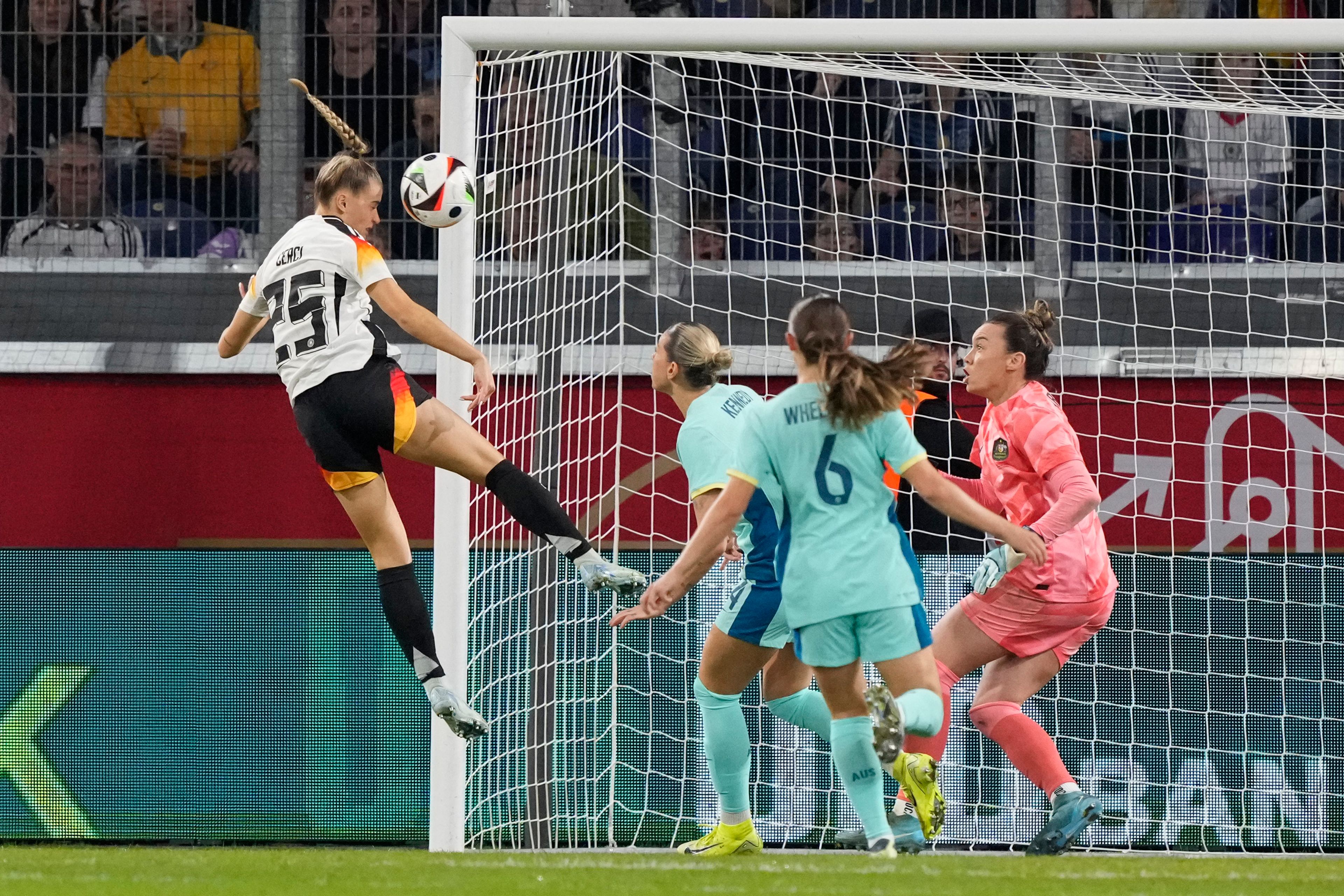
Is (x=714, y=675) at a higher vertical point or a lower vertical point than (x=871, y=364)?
lower

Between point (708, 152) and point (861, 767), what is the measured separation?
4724 mm

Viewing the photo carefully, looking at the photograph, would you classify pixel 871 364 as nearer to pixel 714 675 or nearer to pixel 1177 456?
pixel 714 675

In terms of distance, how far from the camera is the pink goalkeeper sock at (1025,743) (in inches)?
200

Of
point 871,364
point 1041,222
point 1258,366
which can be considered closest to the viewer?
point 871,364

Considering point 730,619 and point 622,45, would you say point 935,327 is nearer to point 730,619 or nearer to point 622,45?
point 622,45

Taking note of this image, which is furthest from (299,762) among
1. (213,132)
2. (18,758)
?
(213,132)

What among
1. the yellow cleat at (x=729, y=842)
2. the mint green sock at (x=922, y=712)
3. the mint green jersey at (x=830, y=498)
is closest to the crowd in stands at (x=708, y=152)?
the yellow cleat at (x=729, y=842)

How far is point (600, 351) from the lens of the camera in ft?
25.5

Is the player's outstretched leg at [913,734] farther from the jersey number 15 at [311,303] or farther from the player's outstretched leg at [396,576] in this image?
the jersey number 15 at [311,303]

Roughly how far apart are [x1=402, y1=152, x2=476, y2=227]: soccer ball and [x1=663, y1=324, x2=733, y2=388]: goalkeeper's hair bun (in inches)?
31.4

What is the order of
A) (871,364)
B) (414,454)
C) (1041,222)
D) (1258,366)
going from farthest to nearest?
(1041,222)
(1258,366)
(414,454)
(871,364)

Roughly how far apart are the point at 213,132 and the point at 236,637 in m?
3.31

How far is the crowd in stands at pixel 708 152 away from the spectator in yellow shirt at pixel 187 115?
0.4 inches

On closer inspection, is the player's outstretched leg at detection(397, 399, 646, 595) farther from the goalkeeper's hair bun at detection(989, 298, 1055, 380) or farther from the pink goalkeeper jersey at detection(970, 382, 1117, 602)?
the goalkeeper's hair bun at detection(989, 298, 1055, 380)
